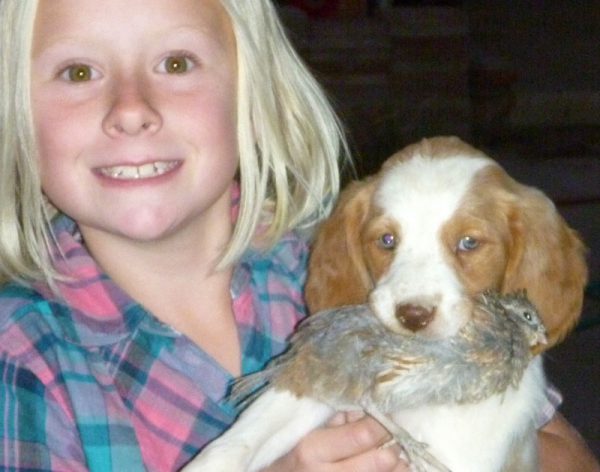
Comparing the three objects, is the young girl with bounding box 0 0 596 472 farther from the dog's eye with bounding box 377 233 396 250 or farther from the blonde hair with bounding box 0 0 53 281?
the dog's eye with bounding box 377 233 396 250

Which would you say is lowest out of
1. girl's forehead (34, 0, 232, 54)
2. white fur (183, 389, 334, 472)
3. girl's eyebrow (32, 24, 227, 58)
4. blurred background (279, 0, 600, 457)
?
blurred background (279, 0, 600, 457)

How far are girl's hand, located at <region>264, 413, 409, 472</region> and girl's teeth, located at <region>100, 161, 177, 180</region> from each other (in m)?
0.52

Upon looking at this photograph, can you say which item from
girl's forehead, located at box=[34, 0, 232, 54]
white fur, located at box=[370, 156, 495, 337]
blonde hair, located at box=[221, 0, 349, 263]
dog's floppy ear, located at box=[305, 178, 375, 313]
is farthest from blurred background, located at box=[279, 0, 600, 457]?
girl's forehead, located at box=[34, 0, 232, 54]

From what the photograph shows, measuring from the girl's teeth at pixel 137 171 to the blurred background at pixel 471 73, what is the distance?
169 inches

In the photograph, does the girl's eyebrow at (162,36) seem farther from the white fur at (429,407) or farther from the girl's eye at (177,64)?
the white fur at (429,407)

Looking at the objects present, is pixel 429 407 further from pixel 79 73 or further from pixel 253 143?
pixel 79 73

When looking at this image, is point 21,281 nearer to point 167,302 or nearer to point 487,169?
point 167,302

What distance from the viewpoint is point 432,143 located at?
208 cm

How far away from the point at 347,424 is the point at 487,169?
1.76 ft

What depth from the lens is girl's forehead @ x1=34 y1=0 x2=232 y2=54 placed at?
1.90m

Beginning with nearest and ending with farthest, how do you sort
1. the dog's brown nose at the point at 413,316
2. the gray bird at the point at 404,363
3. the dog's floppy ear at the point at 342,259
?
the gray bird at the point at 404,363, the dog's brown nose at the point at 413,316, the dog's floppy ear at the point at 342,259

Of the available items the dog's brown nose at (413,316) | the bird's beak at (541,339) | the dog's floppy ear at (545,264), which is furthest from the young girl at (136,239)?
the dog's floppy ear at (545,264)

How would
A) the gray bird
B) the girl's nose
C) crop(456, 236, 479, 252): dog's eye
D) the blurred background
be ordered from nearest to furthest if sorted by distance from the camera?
1. the gray bird
2. the girl's nose
3. crop(456, 236, 479, 252): dog's eye
4. the blurred background

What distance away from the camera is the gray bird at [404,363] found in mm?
1659
